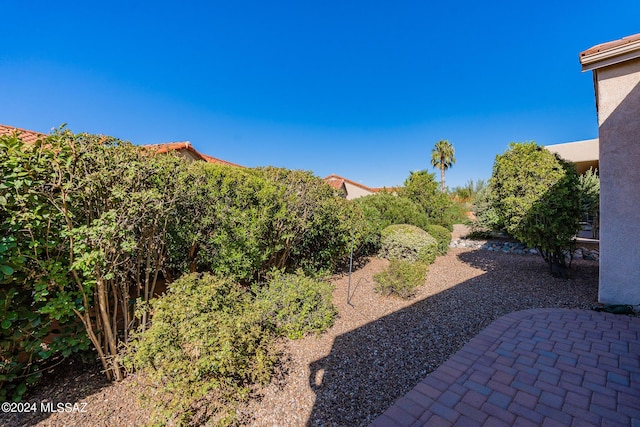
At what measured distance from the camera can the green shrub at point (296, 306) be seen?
4.58 meters

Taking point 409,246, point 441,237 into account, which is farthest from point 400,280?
point 441,237

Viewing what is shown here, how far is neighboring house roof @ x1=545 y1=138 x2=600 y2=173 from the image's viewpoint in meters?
17.1

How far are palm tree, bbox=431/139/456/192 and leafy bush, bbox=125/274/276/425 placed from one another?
38.8m

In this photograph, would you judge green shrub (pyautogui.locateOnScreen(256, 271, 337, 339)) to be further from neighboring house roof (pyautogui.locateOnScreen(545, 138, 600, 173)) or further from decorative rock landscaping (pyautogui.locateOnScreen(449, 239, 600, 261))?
neighboring house roof (pyautogui.locateOnScreen(545, 138, 600, 173))

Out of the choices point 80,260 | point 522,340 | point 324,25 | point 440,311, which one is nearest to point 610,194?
point 522,340

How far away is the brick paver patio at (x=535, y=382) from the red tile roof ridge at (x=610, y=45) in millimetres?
5591

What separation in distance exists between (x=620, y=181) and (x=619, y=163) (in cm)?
39

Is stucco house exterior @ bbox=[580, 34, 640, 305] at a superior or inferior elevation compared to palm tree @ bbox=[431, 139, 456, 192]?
inferior

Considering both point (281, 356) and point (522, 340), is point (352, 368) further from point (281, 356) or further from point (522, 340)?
point (522, 340)

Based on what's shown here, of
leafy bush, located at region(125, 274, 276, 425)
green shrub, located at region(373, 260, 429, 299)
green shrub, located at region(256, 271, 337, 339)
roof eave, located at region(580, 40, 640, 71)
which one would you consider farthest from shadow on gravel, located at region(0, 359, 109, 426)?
roof eave, located at region(580, 40, 640, 71)

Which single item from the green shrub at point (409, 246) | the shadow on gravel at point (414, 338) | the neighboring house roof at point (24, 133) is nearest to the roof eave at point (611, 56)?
the shadow on gravel at point (414, 338)

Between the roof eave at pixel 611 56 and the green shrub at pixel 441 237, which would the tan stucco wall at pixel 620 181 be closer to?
the roof eave at pixel 611 56

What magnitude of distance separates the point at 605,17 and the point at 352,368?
46.7 feet

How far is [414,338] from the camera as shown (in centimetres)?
445
